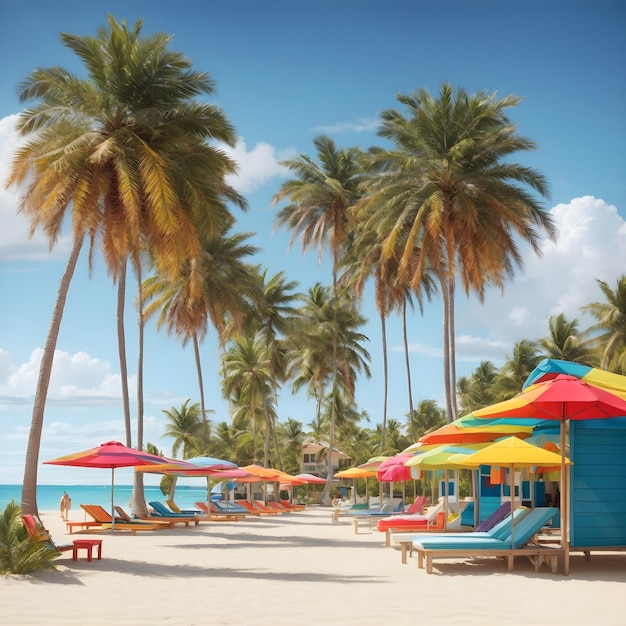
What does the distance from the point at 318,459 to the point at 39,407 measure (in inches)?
1973

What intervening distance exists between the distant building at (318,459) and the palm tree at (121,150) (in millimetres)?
44052

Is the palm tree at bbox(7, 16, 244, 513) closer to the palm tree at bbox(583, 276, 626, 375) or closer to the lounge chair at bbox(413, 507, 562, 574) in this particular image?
the lounge chair at bbox(413, 507, 562, 574)

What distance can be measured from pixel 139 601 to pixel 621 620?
556 cm

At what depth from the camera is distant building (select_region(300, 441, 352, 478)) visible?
62.5m

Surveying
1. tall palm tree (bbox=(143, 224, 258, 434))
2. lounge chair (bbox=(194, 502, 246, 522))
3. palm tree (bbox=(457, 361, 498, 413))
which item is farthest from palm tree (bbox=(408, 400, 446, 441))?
lounge chair (bbox=(194, 502, 246, 522))

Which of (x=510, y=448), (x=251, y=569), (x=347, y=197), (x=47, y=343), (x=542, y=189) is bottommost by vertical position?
(x=251, y=569)

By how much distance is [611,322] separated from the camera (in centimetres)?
4509

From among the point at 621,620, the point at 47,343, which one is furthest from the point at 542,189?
the point at 621,620

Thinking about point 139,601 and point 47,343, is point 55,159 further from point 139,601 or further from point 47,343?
point 139,601

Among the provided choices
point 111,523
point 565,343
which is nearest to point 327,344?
point 565,343

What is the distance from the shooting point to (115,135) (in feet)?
57.5

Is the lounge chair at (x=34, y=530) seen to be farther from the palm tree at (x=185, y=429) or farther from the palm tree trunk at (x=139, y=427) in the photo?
the palm tree at (x=185, y=429)

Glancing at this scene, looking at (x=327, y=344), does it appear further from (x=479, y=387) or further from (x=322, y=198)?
(x=479, y=387)

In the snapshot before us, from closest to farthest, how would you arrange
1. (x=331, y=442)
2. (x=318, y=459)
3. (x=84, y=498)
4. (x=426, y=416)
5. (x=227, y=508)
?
(x=227, y=508) < (x=331, y=442) < (x=318, y=459) < (x=426, y=416) < (x=84, y=498)
